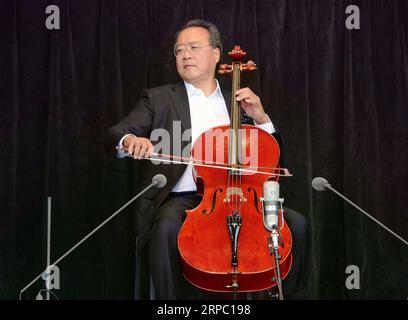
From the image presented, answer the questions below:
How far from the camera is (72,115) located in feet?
12.9

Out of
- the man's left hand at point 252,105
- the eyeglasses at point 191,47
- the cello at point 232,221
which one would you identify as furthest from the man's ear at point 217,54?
the cello at point 232,221

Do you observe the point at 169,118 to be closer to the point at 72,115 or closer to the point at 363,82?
the point at 72,115

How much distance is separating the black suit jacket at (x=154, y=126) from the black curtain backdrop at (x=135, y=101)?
0.52m

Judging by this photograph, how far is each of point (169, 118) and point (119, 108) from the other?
0.61 m

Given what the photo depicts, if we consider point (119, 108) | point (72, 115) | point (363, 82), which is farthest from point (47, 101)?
point (363, 82)

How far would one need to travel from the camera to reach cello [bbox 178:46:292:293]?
2.83 m

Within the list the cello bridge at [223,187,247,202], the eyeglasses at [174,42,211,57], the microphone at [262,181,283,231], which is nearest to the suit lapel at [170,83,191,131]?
the eyeglasses at [174,42,211,57]

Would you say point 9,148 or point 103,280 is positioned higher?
point 9,148

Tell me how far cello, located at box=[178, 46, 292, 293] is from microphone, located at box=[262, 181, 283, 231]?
9.7 inches

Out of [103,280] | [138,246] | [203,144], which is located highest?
[203,144]

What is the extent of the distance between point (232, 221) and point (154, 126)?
77cm

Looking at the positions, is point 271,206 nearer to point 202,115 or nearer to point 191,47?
point 202,115

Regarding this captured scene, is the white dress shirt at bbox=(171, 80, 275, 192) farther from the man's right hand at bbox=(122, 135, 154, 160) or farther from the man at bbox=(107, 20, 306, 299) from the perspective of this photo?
the man's right hand at bbox=(122, 135, 154, 160)
